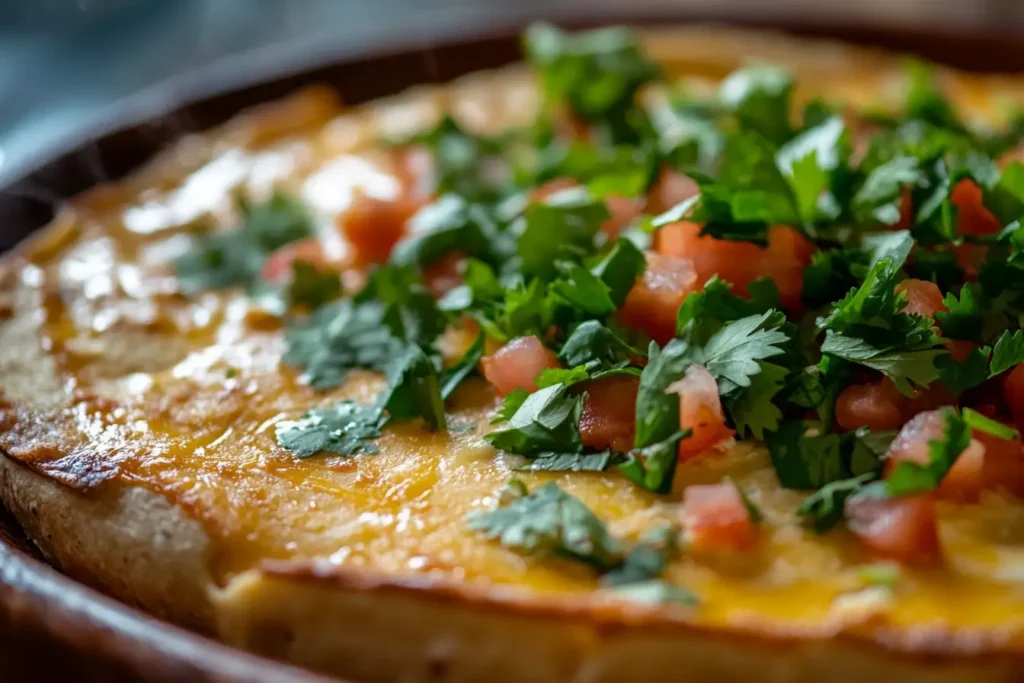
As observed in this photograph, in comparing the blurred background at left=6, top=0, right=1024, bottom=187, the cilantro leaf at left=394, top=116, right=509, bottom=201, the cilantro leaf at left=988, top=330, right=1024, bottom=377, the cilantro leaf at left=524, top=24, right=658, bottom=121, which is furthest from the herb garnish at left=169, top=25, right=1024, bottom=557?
the blurred background at left=6, top=0, right=1024, bottom=187

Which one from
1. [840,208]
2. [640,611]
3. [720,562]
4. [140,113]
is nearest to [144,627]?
[640,611]

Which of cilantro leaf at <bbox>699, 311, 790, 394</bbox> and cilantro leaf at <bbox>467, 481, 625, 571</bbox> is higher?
cilantro leaf at <bbox>699, 311, 790, 394</bbox>

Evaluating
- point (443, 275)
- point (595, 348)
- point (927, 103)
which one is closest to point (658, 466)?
point (595, 348)

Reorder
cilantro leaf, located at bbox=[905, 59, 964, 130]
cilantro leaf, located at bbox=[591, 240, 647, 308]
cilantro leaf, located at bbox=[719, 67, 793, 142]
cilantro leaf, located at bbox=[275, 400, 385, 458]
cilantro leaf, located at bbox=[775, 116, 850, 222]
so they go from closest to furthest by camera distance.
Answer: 1. cilantro leaf, located at bbox=[275, 400, 385, 458]
2. cilantro leaf, located at bbox=[591, 240, 647, 308]
3. cilantro leaf, located at bbox=[775, 116, 850, 222]
4. cilantro leaf, located at bbox=[719, 67, 793, 142]
5. cilantro leaf, located at bbox=[905, 59, 964, 130]

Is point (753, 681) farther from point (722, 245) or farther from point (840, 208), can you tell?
point (840, 208)

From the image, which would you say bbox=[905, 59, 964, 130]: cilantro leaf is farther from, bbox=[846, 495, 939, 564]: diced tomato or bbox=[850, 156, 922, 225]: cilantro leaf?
bbox=[846, 495, 939, 564]: diced tomato

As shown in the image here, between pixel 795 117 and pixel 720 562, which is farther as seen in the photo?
pixel 795 117

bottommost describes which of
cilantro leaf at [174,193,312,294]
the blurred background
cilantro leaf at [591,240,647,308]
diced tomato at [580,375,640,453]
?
diced tomato at [580,375,640,453]

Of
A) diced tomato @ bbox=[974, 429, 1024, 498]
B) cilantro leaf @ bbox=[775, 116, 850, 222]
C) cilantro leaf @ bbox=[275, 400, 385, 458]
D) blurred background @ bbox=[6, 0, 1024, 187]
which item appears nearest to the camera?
diced tomato @ bbox=[974, 429, 1024, 498]
